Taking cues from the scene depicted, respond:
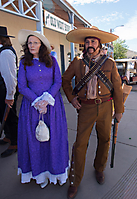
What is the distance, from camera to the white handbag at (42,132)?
1.71 metres

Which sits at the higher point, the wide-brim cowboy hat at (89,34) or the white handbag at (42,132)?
the wide-brim cowboy hat at (89,34)

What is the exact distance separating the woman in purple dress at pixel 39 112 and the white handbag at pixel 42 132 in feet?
0.31

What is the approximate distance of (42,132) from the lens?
67.4 inches

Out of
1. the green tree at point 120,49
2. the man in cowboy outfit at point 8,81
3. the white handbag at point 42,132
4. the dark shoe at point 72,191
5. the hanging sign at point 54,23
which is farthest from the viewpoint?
the green tree at point 120,49

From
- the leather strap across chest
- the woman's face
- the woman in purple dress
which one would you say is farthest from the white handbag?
the woman's face

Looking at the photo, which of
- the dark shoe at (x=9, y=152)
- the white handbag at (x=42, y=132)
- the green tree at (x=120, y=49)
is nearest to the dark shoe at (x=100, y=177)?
the white handbag at (x=42, y=132)

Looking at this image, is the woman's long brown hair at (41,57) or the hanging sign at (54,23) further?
the hanging sign at (54,23)

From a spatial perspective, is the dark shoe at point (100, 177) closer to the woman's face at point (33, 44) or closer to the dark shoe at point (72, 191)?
the dark shoe at point (72, 191)

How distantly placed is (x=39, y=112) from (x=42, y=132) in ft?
0.83

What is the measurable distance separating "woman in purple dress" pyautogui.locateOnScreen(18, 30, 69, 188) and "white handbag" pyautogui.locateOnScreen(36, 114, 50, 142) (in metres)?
0.09

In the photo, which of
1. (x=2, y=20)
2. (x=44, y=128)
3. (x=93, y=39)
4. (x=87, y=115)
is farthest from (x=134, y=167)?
(x=2, y=20)

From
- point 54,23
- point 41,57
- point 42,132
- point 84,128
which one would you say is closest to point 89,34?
point 41,57

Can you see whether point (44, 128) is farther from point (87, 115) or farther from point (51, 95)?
point (87, 115)

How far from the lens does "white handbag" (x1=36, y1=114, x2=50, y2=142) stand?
1.71 m
